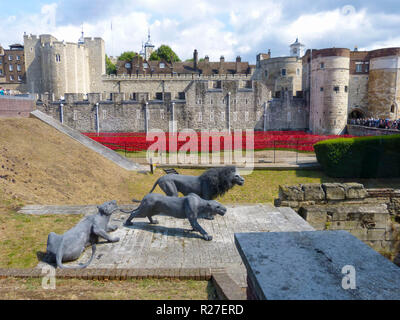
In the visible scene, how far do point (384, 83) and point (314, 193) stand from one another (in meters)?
32.8

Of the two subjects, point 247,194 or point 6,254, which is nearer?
point 6,254

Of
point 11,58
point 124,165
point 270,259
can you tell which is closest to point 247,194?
point 124,165

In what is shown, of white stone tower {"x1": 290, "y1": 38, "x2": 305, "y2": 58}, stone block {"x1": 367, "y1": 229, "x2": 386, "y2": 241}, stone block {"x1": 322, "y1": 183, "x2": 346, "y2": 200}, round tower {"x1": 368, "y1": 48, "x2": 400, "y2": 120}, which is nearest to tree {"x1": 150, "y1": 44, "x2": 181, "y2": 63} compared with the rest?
white stone tower {"x1": 290, "y1": 38, "x2": 305, "y2": 58}

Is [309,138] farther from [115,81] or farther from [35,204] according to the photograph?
[115,81]

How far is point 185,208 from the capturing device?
7.13 metres

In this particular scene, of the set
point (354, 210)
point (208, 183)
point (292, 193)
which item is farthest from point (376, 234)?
point (208, 183)

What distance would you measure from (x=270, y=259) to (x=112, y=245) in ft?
16.0

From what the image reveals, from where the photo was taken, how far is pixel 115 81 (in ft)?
165

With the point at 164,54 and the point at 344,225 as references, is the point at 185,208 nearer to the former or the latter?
the point at 344,225

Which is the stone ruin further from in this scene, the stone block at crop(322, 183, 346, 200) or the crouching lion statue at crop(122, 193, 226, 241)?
the crouching lion statue at crop(122, 193, 226, 241)

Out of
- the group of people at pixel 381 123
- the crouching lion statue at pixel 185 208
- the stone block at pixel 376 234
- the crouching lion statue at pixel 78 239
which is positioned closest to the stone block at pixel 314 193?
the stone block at pixel 376 234

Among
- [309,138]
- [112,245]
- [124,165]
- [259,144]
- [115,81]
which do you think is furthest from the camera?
[115,81]

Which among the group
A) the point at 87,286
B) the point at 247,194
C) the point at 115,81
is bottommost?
the point at 247,194

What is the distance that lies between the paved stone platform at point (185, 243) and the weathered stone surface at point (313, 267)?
246 centimetres
